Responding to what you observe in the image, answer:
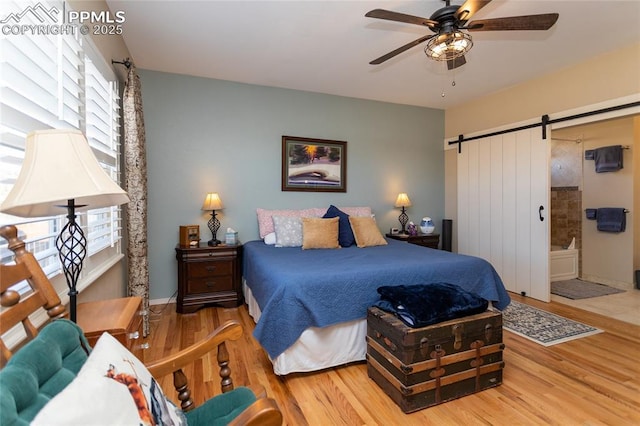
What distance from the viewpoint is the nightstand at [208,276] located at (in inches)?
131

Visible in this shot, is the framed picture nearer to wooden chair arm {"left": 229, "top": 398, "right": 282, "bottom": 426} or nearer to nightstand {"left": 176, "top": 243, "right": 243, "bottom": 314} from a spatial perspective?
nightstand {"left": 176, "top": 243, "right": 243, "bottom": 314}

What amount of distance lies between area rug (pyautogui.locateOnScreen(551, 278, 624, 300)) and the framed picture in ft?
10.5

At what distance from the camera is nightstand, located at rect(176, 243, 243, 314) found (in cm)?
334


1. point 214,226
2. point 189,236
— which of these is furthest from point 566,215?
point 189,236

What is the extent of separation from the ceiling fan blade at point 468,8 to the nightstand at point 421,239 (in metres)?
2.81

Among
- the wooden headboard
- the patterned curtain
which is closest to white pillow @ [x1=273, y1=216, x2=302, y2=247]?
the patterned curtain

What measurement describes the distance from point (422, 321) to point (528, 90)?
3617 millimetres

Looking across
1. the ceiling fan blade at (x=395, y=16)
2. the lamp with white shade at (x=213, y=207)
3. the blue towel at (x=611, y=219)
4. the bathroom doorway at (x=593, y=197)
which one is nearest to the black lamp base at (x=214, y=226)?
the lamp with white shade at (x=213, y=207)

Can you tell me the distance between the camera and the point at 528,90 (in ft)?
12.7

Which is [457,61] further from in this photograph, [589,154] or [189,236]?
[589,154]

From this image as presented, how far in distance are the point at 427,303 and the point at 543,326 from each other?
1829mm

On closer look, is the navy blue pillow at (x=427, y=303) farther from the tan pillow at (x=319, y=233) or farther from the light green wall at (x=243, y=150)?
the light green wall at (x=243, y=150)

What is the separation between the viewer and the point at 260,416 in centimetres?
84

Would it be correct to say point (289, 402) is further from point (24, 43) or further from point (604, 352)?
point (604, 352)
